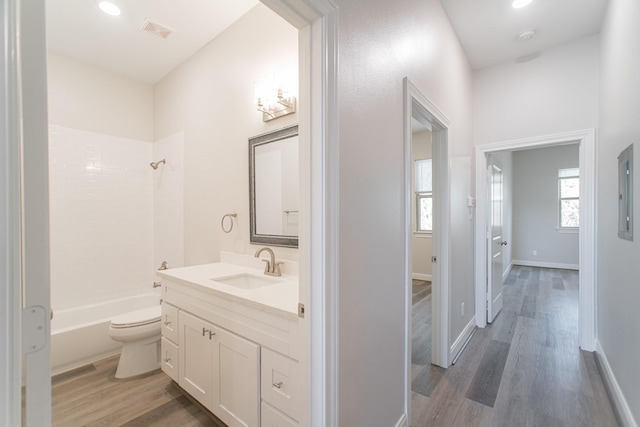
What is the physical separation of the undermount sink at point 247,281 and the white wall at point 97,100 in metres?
2.45

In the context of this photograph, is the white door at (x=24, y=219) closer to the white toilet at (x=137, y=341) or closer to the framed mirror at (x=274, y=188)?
the framed mirror at (x=274, y=188)

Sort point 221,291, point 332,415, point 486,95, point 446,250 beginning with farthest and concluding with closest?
point 486,95, point 446,250, point 221,291, point 332,415

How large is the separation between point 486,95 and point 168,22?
3.36 meters

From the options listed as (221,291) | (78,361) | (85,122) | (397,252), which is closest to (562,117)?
(397,252)

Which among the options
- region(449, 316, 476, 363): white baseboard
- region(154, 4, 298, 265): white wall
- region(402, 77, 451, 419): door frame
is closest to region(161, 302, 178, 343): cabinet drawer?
region(154, 4, 298, 265): white wall

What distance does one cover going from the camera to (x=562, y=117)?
2.83 metres

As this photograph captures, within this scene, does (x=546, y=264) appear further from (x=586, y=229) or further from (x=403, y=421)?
(x=403, y=421)

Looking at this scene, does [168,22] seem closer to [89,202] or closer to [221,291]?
[89,202]

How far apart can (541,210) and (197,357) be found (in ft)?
25.1

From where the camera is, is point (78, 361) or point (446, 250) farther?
point (78, 361)

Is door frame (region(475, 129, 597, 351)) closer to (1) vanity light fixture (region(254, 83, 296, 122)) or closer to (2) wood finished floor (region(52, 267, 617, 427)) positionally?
(2) wood finished floor (region(52, 267, 617, 427))

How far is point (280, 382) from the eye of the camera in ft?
4.36

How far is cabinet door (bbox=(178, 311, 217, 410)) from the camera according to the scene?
1.72 metres

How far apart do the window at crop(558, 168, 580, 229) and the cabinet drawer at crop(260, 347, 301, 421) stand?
7.47 metres
